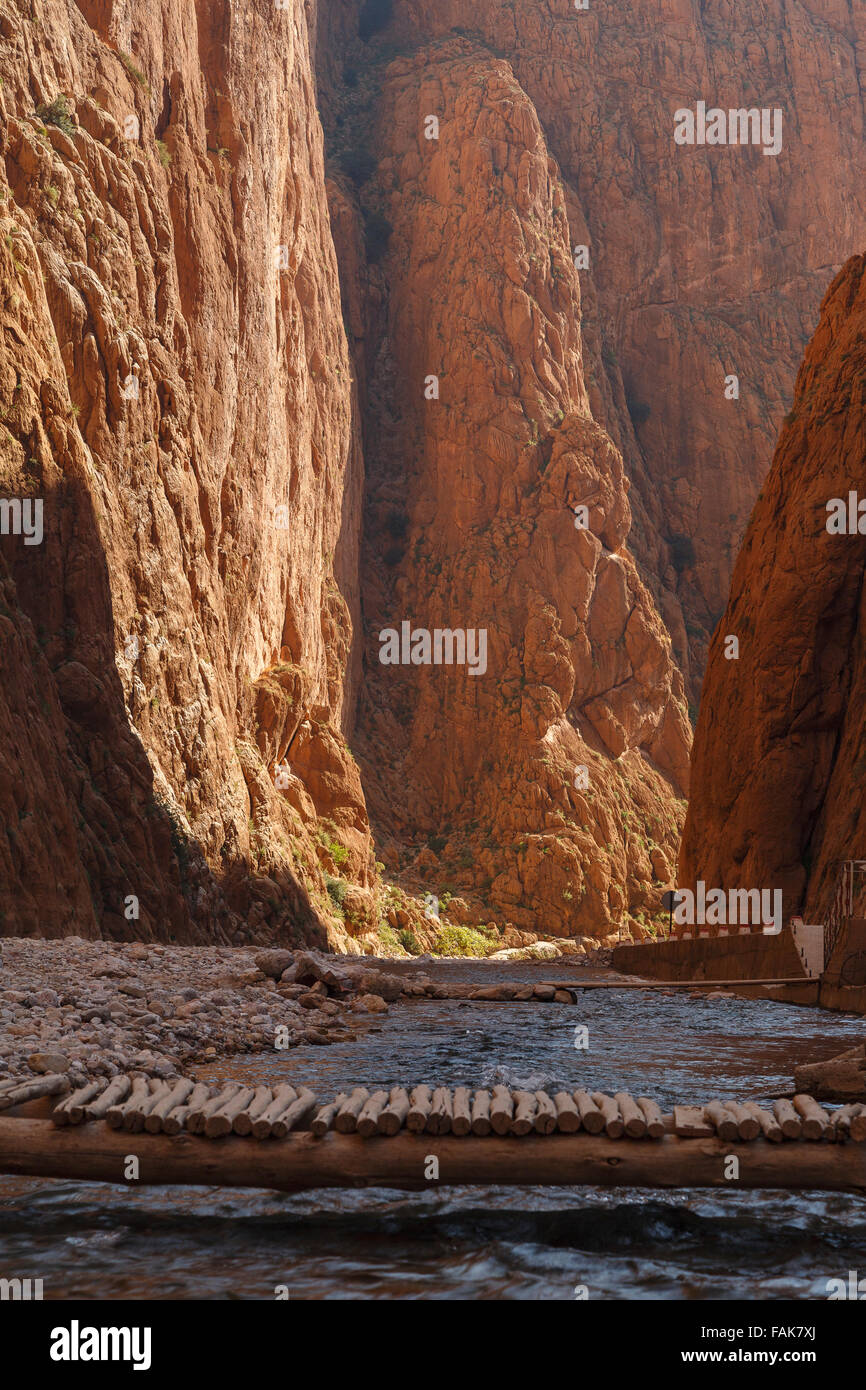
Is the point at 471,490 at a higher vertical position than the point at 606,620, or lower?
higher

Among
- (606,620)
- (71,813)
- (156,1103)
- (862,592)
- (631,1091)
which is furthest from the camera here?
(606,620)

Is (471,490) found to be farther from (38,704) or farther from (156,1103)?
(156,1103)

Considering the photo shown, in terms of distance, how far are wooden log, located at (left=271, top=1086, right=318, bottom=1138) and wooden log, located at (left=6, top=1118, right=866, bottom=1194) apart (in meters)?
0.09

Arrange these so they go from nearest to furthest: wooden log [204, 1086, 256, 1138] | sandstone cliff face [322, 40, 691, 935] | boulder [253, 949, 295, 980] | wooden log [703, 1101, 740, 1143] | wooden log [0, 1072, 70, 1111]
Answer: wooden log [204, 1086, 256, 1138], wooden log [703, 1101, 740, 1143], wooden log [0, 1072, 70, 1111], boulder [253, 949, 295, 980], sandstone cliff face [322, 40, 691, 935]

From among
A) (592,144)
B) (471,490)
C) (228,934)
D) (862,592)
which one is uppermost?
(592,144)

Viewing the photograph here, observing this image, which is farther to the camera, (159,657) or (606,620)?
(606,620)

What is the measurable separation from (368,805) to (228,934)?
29240mm

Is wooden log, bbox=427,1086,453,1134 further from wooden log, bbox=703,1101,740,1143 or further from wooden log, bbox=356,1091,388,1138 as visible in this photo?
wooden log, bbox=703,1101,740,1143

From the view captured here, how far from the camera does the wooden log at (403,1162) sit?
643 cm

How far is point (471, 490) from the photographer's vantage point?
63.8 m

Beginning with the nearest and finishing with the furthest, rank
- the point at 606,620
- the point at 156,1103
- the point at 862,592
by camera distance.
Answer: the point at 156,1103
the point at 862,592
the point at 606,620

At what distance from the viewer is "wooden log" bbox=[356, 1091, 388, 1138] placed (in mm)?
6609

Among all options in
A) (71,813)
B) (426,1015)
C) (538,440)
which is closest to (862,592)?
(426,1015)

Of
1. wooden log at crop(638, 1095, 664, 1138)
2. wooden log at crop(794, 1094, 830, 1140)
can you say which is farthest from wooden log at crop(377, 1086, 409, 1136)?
wooden log at crop(794, 1094, 830, 1140)
